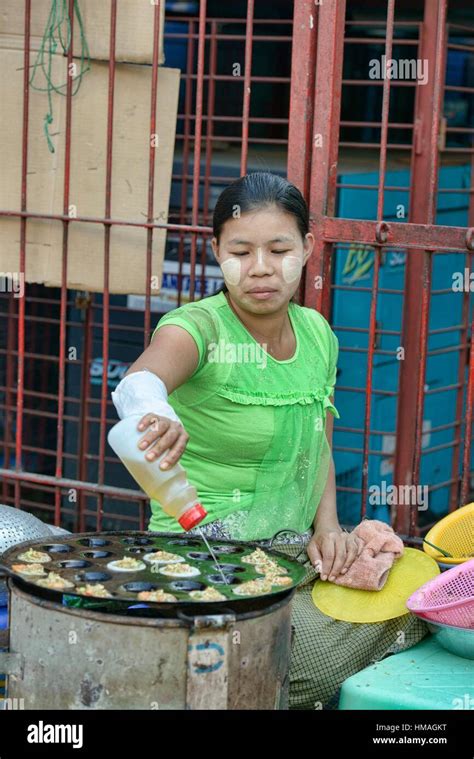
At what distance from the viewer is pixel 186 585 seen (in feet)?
7.95

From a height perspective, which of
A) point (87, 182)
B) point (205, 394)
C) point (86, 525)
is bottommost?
point (86, 525)

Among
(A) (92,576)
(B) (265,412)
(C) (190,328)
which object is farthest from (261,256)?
(A) (92,576)

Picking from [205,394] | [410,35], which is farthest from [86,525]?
[410,35]

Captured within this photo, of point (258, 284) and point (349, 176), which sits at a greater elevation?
point (349, 176)

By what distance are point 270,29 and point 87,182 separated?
102 inches

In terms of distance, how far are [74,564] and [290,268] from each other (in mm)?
970

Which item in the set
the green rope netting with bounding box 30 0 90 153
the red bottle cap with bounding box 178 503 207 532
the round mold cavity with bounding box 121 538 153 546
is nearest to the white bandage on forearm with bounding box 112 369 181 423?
the red bottle cap with bounding box 178 503 207 532

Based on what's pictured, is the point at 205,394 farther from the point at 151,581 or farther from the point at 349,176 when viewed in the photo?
the point at 349,176

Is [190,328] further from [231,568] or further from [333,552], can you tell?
[333,552]

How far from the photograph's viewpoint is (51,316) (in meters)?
5.55

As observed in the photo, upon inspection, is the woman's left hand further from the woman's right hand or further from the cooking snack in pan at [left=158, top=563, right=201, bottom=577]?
the woman's right hand

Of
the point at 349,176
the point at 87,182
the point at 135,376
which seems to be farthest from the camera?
the point at 349,176

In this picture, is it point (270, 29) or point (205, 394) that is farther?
point (270, 29)
